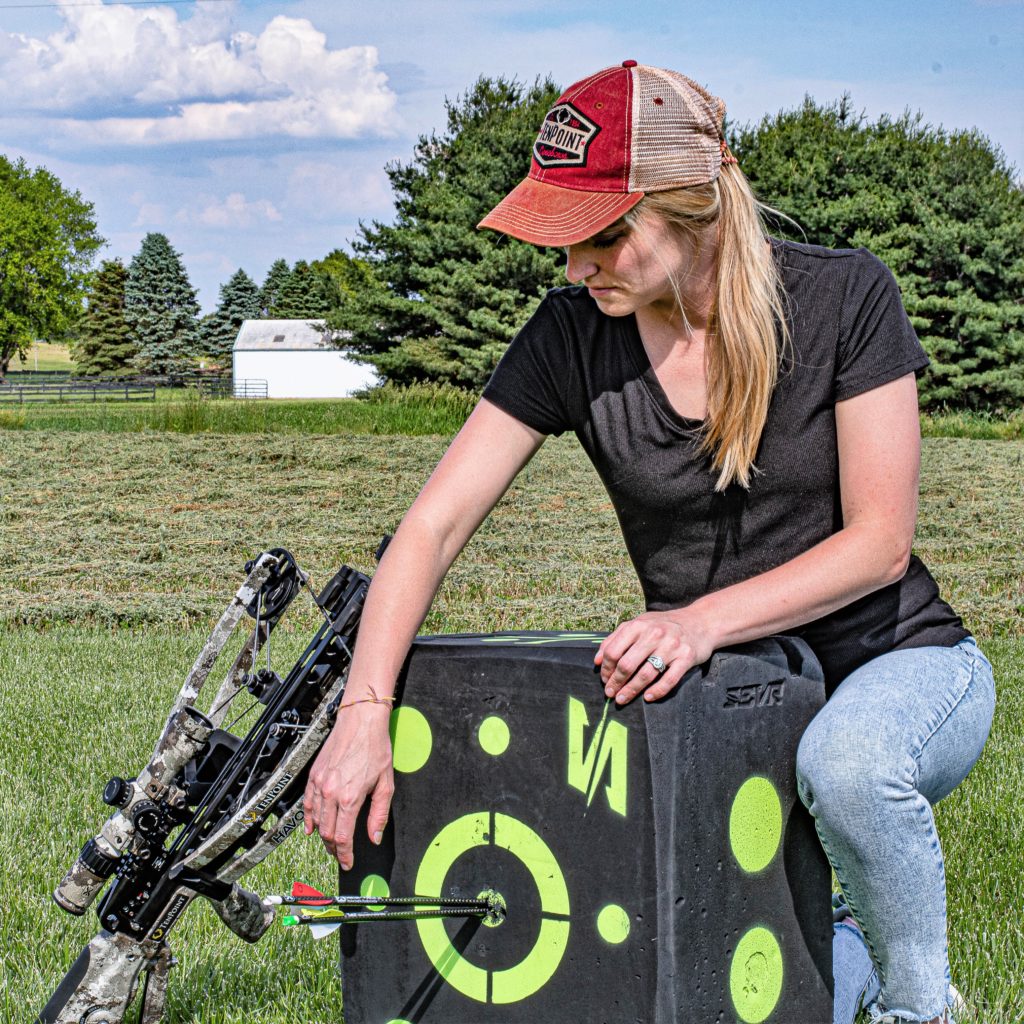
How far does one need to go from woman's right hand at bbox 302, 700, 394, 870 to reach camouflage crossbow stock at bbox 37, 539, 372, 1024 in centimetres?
6

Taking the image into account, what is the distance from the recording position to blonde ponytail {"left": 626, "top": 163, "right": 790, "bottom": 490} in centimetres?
222

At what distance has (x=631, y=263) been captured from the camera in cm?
222

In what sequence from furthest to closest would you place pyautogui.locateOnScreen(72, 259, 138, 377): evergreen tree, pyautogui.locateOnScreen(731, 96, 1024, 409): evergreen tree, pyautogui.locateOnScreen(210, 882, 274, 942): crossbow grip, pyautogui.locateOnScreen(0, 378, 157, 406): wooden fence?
pyautogui.locateOnScreen(72, 259, 138, 377): evergreen tree → pyautogui.locateOnScreen(0, 378, 157, 406): wooden fence → pyautogui.locateOnScreen(731, 96, 1024, 409): evergreen tree → pyautogui.locateOnScreen(210, 882, 274, 942): crossbow grip

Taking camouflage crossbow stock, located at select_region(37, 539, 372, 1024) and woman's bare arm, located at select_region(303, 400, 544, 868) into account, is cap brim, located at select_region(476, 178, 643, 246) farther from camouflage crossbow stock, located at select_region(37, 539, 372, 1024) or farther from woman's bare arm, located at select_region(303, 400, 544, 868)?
camouflage crossbow stock, located at select_region(37, 539, 372, 1024)

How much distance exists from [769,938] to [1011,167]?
35.5 m

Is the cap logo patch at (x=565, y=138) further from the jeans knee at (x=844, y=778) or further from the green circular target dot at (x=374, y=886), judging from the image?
the green circular target dot at (x=374, y=886)

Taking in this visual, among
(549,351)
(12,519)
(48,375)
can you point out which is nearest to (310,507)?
(12,519)

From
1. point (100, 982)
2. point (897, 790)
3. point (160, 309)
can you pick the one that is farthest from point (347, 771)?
point (160, 309)

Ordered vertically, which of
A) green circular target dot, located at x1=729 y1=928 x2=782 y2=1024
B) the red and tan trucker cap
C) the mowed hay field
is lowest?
the mowed hay field

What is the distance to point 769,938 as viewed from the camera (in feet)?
6.97

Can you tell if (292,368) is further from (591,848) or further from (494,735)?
(591,848)

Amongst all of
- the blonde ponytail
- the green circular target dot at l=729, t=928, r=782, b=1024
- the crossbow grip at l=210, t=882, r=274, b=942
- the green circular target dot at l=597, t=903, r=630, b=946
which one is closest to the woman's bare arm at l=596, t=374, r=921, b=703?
the blonde ponytail

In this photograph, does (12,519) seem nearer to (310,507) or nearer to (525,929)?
(310,507)

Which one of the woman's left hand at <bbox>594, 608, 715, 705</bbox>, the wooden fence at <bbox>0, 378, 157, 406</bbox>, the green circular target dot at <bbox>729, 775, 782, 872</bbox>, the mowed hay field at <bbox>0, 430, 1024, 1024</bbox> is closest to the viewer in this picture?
the woman's left hand at <bbox>594, 608, 715, 705</bbox>
